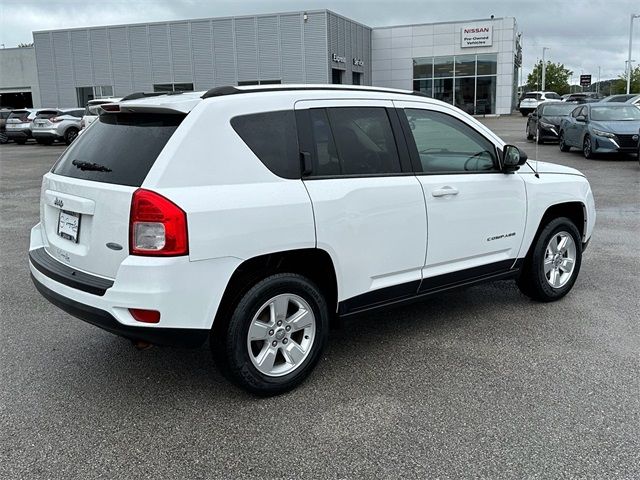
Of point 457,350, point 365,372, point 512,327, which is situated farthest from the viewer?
point 512,327

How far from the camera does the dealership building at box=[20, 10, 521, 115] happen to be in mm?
41750

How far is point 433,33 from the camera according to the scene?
4738 cm

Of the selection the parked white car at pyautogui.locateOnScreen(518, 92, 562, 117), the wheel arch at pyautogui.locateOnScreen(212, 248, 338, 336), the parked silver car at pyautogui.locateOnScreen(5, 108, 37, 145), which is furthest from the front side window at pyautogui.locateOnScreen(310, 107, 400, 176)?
the parked white car at pyautogui.locateOnScreen(518, 92, 562, 117)

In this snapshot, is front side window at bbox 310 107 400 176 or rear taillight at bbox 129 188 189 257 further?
front side window at bbox 310 107 400 176

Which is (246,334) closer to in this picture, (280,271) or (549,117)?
(280,271)

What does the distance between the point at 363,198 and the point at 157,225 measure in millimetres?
1338

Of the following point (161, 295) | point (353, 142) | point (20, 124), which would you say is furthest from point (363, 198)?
point (20, 124)

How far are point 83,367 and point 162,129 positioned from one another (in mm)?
1800

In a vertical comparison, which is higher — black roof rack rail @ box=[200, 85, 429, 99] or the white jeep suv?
black roof rack rail @ box=[200, 85, 429, 99]

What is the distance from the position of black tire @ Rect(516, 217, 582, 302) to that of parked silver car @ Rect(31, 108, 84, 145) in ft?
90.1

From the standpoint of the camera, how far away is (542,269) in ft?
17.4

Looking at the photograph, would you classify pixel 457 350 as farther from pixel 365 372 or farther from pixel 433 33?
pixel 433 33

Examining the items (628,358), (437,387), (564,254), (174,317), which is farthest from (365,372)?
(564,254)

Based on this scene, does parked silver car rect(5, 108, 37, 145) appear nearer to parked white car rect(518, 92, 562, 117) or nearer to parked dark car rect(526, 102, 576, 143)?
parked dark car rect(526, 102, 576, 143)
